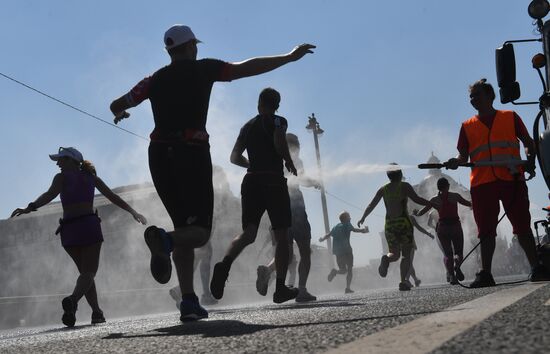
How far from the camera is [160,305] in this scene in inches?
782

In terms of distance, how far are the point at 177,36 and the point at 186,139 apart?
0.71 metres

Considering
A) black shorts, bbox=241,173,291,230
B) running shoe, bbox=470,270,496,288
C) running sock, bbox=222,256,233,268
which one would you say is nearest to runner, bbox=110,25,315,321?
running sock, bbox=222,256,233,268

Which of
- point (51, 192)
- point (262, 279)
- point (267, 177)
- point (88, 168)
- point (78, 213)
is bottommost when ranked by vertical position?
point (262, 279)

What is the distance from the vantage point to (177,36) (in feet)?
19.0

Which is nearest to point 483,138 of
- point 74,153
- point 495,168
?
point 495,168

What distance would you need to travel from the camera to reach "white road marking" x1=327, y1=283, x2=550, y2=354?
2.69m

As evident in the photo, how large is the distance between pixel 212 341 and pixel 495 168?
4571 millimetres

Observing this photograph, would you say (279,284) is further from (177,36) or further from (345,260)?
(345,260)

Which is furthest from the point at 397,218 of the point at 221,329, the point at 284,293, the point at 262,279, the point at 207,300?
the point at 221,329

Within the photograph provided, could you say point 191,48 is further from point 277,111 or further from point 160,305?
point 160,305

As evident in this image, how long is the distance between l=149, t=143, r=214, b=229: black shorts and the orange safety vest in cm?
294

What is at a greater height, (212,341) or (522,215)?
(522,215)

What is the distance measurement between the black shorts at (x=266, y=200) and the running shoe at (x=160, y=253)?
2.52 metres

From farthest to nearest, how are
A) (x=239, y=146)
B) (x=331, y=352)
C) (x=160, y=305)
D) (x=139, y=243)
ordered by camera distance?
(x=139, y=243) → (x=160, y=305) → (x=239, y=146) → (x=331, y=352)
